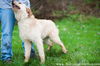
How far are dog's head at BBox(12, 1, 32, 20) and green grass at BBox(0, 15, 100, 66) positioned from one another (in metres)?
0.94

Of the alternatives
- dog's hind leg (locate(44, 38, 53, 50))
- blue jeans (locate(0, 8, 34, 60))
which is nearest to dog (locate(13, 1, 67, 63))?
blue jeans (locate(0, 8, 34, 60))

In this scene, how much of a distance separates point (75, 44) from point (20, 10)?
3050 millimetres

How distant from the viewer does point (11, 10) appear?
6.80 meters

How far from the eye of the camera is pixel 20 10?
660 cm

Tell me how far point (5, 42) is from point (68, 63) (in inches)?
53.8

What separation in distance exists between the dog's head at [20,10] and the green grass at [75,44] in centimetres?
94

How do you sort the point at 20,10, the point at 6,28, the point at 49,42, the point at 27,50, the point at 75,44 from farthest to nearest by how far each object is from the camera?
1. the point at 75,44
2. the point at 49,42
3. the point at 27,50
4. the point at 6,28
5. the point at 20,10

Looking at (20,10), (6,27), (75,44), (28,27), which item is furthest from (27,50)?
(75,44)

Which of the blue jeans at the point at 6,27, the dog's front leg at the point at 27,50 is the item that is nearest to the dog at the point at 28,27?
the dog's front leg at the point at 27,50

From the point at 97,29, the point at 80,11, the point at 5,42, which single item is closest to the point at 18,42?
the point at 5,42

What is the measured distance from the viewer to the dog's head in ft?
21.6

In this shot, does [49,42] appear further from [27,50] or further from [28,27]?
[28,27]

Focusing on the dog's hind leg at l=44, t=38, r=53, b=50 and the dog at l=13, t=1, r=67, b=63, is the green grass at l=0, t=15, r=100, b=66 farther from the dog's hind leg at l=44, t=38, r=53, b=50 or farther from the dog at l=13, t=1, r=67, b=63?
the dog at l=13, t=1, r=67, b=63

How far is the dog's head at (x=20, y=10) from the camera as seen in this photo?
660 centimetres
